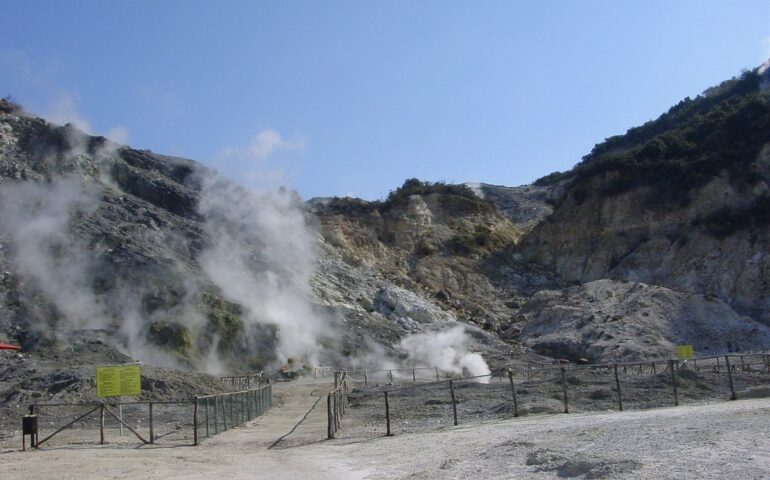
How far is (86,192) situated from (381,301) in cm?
2207

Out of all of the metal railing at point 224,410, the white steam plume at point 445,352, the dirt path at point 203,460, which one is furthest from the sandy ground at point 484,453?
the white steam plume at point 445,352

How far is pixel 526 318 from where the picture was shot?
182 ft

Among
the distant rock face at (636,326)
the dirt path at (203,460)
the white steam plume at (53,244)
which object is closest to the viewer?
the dirt path at (203,460)

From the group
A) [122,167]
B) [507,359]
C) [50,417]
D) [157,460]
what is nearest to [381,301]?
[507,359]

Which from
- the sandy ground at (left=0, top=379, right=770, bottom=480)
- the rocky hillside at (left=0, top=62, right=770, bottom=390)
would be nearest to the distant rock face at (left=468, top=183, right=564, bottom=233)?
the rocky hillside at (left=0, top=62, right=770, bottom=390)

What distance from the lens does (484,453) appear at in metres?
13.3

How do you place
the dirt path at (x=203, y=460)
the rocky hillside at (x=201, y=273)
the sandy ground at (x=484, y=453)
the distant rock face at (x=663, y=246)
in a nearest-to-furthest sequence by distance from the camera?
the sandy ground at (x=484, y=453)
the dirt path at (x=203, y=460)
the rocky hillside at (x=201, y=273)
the distant rock face at (x=663, y=246)

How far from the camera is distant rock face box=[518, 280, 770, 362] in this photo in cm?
4406

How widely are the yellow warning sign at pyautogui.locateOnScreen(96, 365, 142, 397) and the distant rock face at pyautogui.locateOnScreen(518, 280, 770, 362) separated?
95.0ft

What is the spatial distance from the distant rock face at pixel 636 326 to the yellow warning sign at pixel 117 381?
95.0ft

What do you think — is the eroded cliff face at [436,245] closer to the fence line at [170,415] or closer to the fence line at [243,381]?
the fence line at [243,381]

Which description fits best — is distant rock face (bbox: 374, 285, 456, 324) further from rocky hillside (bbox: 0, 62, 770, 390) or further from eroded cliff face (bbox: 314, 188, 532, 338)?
eroded cliff face (bbox: 314, 188, 532, 338)

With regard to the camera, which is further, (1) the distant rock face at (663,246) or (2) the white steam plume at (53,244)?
(1) the distant rock face at (663,246)

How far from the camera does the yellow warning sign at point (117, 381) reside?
20.6 metres
